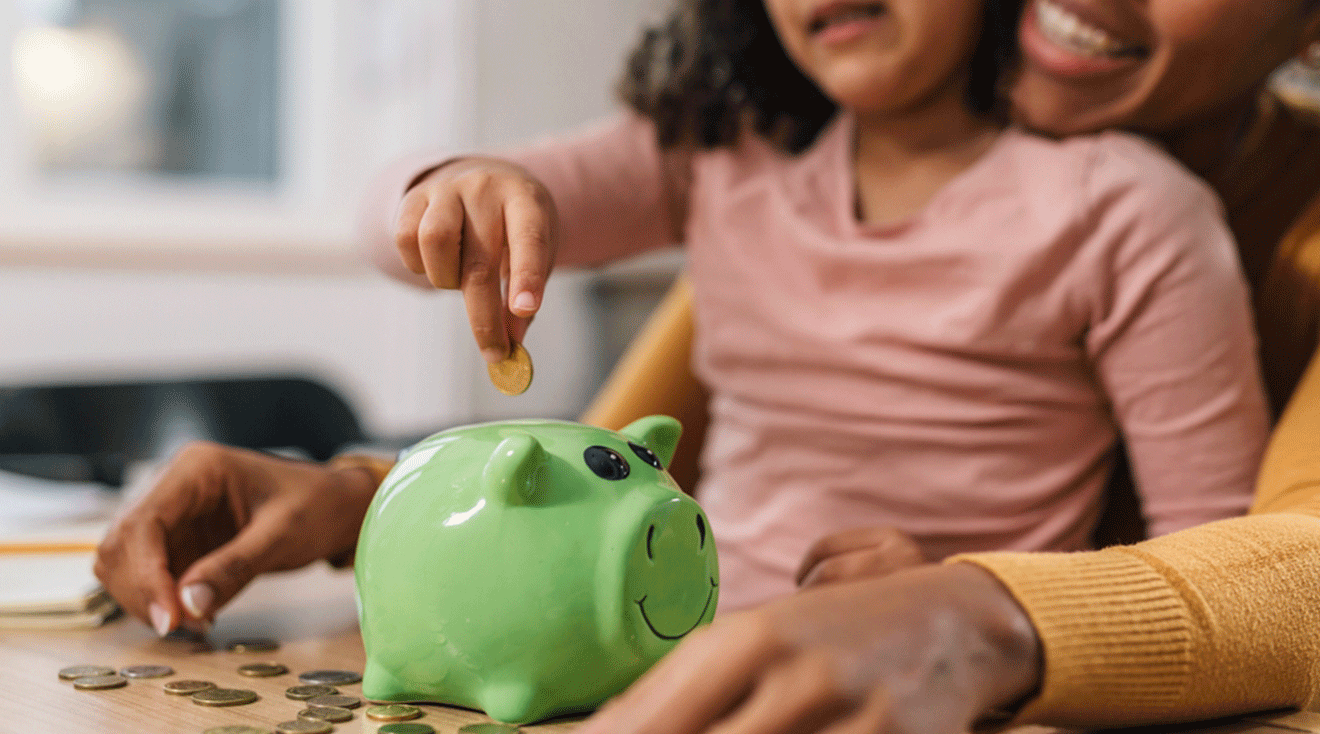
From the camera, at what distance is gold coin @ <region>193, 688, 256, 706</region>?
464mm

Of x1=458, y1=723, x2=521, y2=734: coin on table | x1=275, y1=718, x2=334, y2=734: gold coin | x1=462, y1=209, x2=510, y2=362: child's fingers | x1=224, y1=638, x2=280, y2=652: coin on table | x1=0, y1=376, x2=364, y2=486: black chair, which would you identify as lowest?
x1=0, y1=376, x2=364, y2=486: black chair

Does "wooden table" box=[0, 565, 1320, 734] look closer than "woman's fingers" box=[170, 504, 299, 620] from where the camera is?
Yes

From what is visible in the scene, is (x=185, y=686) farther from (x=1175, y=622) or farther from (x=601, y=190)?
(x=601, y=190)

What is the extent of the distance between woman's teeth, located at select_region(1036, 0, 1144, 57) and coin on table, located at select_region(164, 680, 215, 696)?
0.64 metres

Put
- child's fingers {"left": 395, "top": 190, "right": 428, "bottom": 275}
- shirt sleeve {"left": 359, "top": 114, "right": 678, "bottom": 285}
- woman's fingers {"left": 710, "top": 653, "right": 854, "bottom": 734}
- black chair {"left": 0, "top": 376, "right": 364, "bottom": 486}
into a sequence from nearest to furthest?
woman's fingers {"left": 710, "top": 653, "right": 854, "bottom": 734} → child's fingers {"left": 395, "top": 190, "right": 428, "bottom": 275} → shirt sleeve {"left": 359, "top": 114, "right": 678, "bottom": 285} → black chair {"left": 0, "top": 376, "right": 364, "bottom": 486}

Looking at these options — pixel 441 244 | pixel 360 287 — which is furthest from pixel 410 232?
pixel 360 287

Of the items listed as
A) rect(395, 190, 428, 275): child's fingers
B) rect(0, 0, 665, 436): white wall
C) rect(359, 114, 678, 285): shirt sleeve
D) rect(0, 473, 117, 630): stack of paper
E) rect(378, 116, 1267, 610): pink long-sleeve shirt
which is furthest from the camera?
rect(0, 0, 665, 436): white wall

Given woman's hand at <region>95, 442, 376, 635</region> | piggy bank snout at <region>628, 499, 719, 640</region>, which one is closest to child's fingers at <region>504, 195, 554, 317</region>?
piggy bank snout at <region>628, 499, 719, 640</region>

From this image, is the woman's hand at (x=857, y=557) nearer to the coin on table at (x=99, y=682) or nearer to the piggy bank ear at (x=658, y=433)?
the piggy bank ear at (x=658, y=433)

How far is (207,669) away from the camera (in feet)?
1.74

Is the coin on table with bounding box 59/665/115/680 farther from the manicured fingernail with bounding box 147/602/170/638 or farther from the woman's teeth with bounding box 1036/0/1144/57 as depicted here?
the woman's teeth with bounding box 1036/0/1144/57

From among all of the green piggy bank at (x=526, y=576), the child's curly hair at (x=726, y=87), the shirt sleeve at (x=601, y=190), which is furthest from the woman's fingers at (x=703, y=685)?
the child's curly hair at (x=726, y=87)

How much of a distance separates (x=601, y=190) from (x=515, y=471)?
19.8 inches

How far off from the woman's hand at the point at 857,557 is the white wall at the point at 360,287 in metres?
1.61
